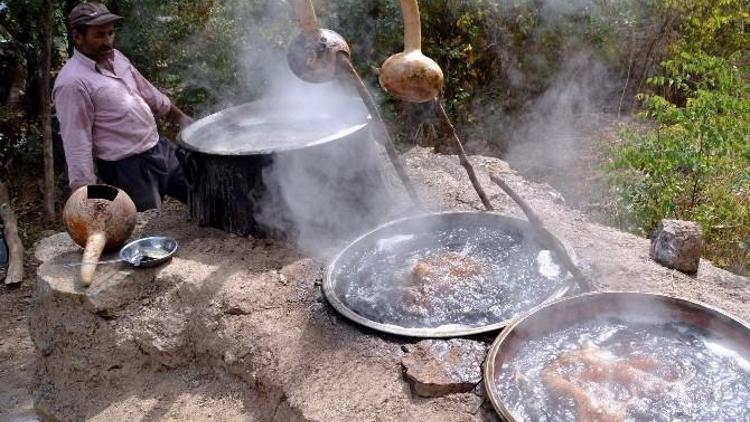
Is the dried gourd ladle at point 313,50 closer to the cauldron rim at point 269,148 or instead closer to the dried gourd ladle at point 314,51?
the dried gourd ladle at point 314,51

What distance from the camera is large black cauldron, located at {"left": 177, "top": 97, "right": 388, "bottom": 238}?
14.3 feet

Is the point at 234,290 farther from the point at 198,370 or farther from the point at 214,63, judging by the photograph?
the point at 214,63

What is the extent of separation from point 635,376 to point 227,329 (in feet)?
7.99

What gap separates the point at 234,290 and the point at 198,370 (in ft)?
1.90

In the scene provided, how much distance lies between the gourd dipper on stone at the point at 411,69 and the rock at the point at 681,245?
1.87 m

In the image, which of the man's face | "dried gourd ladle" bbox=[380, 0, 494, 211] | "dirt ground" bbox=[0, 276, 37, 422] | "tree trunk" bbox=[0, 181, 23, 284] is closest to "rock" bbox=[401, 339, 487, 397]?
"dried gourd ladle" bbox=[380, 0, 494, 211]

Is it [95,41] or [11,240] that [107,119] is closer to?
[95,41]

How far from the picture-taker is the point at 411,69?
3246 millimetres

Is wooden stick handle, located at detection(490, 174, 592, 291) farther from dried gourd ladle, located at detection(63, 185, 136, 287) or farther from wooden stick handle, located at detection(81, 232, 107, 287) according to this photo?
wooden stick handle, located at detection(81, 232, 107, 287)

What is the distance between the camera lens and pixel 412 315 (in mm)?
3564

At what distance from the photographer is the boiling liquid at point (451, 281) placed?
3553 millimetres

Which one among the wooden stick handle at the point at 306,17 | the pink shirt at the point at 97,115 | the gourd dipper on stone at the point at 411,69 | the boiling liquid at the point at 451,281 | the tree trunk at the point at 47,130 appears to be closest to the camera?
the gourd dipper on stone at the point at 411,69

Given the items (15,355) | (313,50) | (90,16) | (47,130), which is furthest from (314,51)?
(47,130)

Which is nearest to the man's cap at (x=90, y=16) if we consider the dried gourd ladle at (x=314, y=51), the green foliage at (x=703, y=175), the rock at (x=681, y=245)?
the dried gourd ladle at (x=314, y=51)
